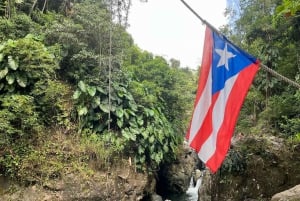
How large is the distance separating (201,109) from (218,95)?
23cm

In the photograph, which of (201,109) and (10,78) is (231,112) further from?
(10,78)

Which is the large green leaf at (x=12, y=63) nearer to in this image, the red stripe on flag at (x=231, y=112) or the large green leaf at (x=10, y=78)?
the large green leaf at (x=10, y=78)

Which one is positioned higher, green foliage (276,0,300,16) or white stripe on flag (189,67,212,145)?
green foliage (276,0,300,16)

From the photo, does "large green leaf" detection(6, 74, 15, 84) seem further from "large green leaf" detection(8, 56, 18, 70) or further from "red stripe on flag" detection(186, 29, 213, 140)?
"red stripe on flag" detection(186, 29, 213, 140)

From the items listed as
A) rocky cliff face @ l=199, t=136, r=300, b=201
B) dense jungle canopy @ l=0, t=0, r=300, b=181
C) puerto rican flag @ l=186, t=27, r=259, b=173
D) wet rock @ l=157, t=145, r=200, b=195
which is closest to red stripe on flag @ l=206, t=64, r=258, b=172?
puerto rican flag @ l=186, t=27, r=259, b=173

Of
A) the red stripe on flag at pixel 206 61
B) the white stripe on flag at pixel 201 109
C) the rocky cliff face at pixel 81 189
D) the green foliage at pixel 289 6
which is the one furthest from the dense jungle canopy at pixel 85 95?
the green foliage at pixel 289 6

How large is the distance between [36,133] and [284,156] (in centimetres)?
653

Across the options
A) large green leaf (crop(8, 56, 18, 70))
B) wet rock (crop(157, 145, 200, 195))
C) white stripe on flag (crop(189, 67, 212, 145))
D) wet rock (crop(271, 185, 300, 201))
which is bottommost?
wet rock (crop(157, 145, 200, 195))

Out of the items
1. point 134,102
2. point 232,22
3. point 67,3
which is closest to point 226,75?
point 134,102

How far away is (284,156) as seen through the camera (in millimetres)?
8094

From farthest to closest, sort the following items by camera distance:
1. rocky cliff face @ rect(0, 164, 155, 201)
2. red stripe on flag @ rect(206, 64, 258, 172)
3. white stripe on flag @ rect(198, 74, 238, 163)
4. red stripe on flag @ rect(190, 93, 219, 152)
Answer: rocky cliff face @ rect(0, 164, 155, 201) → red stripe on flag @ rect(190, 93, 219, 152) → white stripe on flag @ rect(198, 74, 238, 163) → red stripe on flag @ rect(206, 64, 258, 172)

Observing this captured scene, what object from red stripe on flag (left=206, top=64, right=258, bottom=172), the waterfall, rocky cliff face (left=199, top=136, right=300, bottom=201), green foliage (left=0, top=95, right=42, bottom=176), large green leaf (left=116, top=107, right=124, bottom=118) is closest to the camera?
red stripe on flag (left=206, top=64, right=258, bottom=172)

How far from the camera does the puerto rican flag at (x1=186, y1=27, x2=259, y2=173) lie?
9.82 feet

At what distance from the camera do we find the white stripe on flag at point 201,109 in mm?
3258
